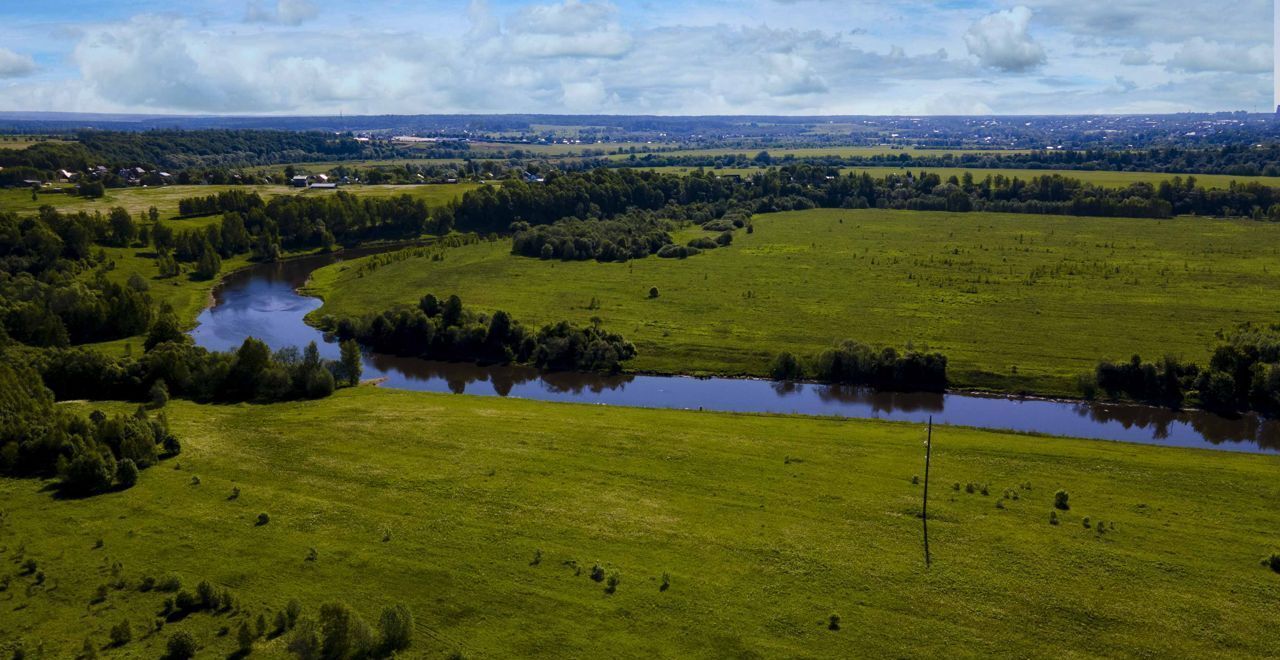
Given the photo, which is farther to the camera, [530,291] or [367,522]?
[530,291]

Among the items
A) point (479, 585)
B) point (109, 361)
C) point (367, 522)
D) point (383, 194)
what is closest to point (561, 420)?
point (367, 522)

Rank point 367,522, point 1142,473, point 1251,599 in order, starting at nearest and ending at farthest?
point 1251,599 → point 367,522 → point 1142,473

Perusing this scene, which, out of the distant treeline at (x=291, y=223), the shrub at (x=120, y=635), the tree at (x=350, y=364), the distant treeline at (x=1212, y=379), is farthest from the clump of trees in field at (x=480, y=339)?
the distant treeline at (x=291, y=223)

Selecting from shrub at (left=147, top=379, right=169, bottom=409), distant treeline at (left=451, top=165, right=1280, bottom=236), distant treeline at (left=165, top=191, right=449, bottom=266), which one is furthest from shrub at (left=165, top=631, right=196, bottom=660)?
distant treeline at (left=451, top=165, right=1280, bottom=236)

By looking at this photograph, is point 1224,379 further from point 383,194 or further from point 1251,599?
point 383,194

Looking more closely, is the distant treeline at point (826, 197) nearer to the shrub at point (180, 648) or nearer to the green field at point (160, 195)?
the green field at point (160, 195)

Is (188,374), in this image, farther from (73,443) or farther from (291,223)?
(291,223)

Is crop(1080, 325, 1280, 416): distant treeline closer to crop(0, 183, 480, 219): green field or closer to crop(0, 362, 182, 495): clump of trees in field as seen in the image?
crop(0, 362, 182, 495): clump of trees in field
